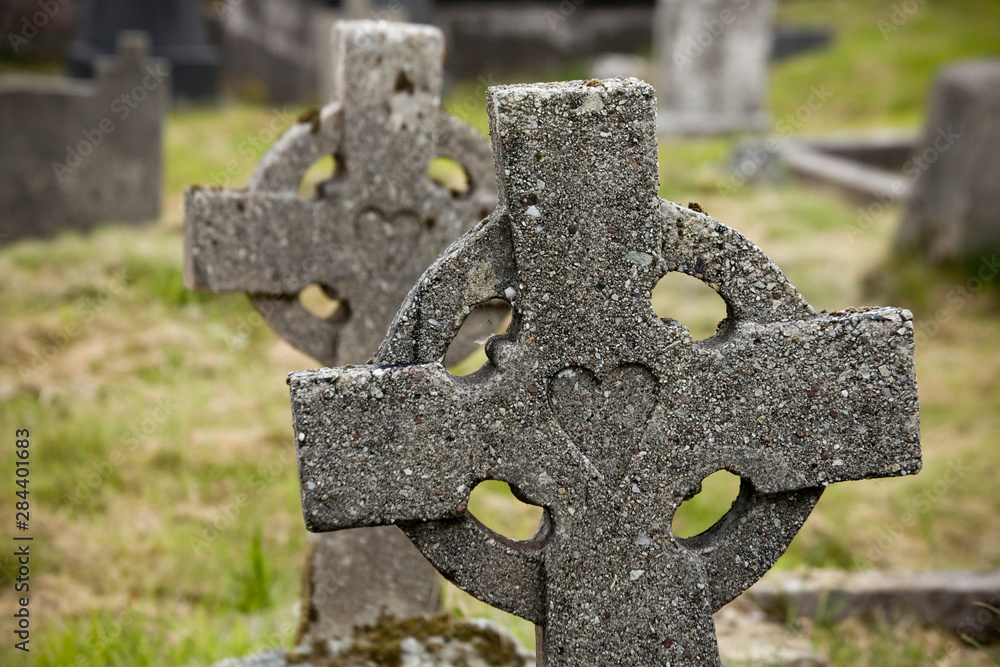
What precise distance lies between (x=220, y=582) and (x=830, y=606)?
2263mm

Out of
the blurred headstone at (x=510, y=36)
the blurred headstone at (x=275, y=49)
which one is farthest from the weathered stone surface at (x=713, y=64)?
the blurred headstone at (x=510, y=36)

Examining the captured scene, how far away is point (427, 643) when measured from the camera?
2525 millimetres

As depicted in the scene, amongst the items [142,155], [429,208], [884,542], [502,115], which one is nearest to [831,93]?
[142,155]

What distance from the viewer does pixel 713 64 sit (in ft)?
41.3

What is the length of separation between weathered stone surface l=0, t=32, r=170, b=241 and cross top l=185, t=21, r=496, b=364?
5.73 m

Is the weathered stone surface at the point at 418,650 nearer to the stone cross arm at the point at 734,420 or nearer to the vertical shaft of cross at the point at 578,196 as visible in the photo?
the stone cross arm at the point at 734,420

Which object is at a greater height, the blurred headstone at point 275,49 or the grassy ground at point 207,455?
the blurred headstone at point 275,49

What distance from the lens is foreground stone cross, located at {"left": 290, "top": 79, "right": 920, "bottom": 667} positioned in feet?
5.50

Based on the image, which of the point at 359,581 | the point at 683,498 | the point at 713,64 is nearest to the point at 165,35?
the point at 713,64

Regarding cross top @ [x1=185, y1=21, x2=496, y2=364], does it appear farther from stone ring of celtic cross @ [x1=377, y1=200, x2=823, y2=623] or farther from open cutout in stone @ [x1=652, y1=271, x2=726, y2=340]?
open cutout in stone @ [x1=652, y1=271, x2=726, y2=340]

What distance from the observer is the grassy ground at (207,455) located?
3.33 meters

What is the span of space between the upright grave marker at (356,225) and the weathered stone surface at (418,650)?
309mm

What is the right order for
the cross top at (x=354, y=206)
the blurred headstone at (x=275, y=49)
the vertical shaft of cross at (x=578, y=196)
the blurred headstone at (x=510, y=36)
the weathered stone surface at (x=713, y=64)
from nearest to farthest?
the vertical shaft of cross at (x=578, y=196)
the cross top at (x=354, y=206)
the weathered stone surface at (x=713, y=64)
the blurred headstone at (x=275, y=49)
the blurred headstone at (x=510, y=36)

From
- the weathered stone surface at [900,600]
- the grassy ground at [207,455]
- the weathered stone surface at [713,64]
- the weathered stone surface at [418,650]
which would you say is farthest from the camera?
the weathered stone surface at [713,64]
